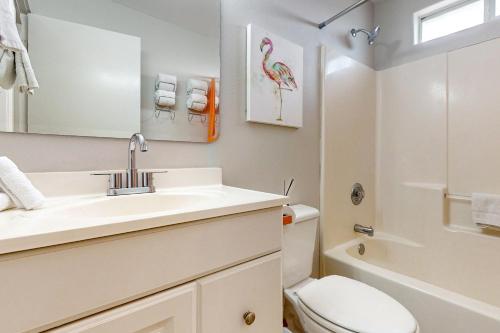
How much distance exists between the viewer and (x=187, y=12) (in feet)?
3.47

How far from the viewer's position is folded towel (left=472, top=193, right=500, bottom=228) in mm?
1434

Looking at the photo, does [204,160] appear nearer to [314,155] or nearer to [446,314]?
[314,155]

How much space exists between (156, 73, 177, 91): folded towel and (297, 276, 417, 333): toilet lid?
3.49ft

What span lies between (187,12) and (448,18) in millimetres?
→ 2025

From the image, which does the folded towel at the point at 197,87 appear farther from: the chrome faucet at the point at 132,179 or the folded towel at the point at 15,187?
the folded towel at the point at 15,187

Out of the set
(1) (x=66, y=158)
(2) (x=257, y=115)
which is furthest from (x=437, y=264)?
(1) (x=66, y=158)

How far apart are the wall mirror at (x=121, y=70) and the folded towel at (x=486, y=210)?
1.67 m

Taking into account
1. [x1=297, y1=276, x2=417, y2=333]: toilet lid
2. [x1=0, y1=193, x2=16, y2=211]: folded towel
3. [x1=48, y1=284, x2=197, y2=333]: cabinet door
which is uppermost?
[x1=0, y1=193, x2=16, y2=211]: folded towel

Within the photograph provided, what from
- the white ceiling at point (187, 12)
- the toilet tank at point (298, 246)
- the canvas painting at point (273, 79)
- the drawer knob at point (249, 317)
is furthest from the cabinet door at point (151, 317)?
the white ceiling at point (187, 12)

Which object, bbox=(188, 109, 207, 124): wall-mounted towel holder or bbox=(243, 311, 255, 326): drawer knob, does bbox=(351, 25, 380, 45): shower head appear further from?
bbox=(243, 311, 255, 326): drawer knob

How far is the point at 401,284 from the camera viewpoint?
119cm

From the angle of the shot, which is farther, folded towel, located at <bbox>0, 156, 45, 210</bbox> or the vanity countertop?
folded towel, located at <bbox>0, 156, 45, 210</bbox>

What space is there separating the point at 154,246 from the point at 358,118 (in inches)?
71.7

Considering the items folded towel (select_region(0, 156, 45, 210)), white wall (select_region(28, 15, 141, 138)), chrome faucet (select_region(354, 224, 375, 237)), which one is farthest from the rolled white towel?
chrome faucet (select_region(354, 224, 375, 237))
